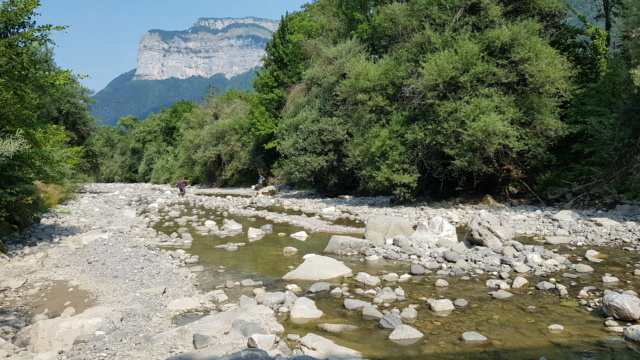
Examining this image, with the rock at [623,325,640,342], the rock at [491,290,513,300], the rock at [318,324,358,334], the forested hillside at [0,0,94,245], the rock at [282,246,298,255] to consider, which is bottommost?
the rock at [282,246,298,255]

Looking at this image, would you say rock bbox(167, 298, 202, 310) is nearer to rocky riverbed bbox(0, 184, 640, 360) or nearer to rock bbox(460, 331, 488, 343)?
rocky riverbed bbox(0, 184, 640, 360)

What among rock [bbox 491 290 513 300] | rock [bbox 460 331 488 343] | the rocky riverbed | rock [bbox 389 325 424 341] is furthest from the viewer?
rock [bbox 491 290 513 300]

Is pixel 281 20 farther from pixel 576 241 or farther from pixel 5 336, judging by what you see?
pixel 5 336

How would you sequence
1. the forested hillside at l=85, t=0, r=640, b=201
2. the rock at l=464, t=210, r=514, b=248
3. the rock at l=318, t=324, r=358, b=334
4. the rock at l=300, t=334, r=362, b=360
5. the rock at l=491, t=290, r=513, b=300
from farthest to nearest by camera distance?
1. the forested hillside at l=85, t=0, r=640, b=201
2. the rock at l=464, t=210, r=514, b=248
3. the rock at l=491, t=290, r=513, b=300
4. the rock at l=318, t=324, r=358, b=334
5. the rock at l=300, t=334, r=362, b=360

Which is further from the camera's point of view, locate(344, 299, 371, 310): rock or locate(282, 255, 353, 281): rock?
locate(282, 255, 353, 281): rock

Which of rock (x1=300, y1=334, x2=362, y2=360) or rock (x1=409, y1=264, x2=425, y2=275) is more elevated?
rock (x1=300, y1=334, x2=362, y2=360)

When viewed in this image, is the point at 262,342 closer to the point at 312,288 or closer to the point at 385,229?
the point at 312,288

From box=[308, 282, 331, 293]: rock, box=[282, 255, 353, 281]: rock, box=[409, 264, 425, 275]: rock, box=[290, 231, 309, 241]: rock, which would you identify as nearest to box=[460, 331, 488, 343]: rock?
box=[308, 282, 331, 293]: rock

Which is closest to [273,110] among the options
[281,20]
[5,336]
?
[281,20]

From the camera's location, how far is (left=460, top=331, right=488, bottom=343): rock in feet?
20.0

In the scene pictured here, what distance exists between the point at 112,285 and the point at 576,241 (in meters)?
12.9

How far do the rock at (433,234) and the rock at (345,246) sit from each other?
1507 mm

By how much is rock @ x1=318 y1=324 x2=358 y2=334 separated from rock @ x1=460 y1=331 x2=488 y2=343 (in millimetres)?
1686

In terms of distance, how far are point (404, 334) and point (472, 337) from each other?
101 cm
